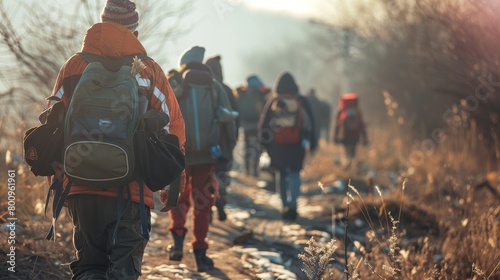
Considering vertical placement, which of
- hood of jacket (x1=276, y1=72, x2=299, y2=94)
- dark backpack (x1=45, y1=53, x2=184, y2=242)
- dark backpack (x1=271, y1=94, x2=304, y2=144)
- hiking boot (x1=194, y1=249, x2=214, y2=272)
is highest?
hood of jacket (x1=276, y1=72, x2=299, y2=94)

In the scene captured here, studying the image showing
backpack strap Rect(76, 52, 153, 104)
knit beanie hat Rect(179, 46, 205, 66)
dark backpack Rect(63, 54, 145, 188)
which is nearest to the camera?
dark backpack Rect(63, 54, 145, 188)

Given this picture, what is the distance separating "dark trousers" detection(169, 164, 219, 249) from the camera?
18.4ft

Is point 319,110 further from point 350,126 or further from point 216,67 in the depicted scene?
point 216,67

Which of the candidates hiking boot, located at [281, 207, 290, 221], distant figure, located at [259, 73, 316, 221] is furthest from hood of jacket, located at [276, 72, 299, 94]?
hiking boot, located at [281, 207, 290, 221]

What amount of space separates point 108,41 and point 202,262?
2.49 meters

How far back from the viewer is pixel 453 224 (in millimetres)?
6477

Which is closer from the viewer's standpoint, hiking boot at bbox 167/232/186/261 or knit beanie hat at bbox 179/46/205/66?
hiking boot at bbox 167/232/186/261

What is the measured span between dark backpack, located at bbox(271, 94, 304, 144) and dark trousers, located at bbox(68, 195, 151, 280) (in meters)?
5.01

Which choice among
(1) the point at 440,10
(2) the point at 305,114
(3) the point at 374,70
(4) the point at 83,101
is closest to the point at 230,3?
(2) the point at 305,114

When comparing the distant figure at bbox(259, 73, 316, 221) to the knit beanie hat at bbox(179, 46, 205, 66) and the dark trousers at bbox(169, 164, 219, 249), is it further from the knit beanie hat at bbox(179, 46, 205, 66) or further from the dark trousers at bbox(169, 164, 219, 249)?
the dark trousers at bbox(169, 164, 219, 249)

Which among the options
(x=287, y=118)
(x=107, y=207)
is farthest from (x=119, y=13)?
(x=287, y=118)

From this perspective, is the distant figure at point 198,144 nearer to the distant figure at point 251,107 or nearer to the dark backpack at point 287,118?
the dark backpack at point 287,118

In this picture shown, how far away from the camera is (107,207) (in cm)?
333

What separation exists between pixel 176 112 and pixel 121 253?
827mm
